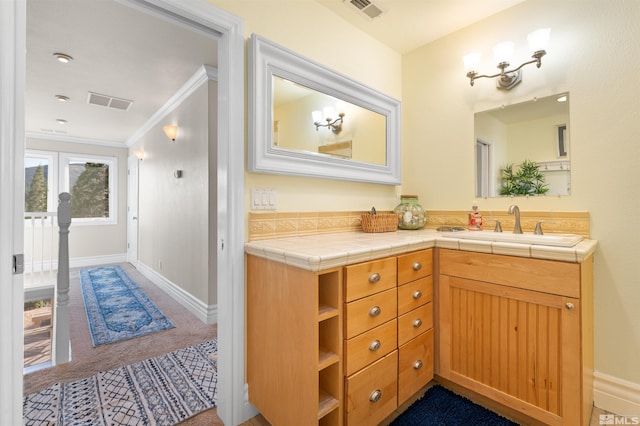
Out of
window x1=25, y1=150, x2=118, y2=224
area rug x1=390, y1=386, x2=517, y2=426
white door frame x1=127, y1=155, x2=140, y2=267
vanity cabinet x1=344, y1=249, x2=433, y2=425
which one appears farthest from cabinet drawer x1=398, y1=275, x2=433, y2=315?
window x1=25, y1=150, x2=118, y2=224

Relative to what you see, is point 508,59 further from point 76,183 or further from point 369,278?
point 76,183

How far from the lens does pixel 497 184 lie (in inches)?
79.6

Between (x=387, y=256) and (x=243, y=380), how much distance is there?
0.98 meters

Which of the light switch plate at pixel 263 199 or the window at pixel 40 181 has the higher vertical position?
the window at pixel 40 181

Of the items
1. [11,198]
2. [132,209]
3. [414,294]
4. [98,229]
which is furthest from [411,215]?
[98,229]

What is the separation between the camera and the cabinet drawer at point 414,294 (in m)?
1.48

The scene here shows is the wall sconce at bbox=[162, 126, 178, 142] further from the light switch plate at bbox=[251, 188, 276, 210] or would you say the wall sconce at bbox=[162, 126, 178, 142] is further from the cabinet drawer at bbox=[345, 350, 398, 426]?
the cabinet drawer at bbox=[345, 350, 398, 426]

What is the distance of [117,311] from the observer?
3102 mm

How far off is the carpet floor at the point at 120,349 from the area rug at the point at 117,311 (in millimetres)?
72

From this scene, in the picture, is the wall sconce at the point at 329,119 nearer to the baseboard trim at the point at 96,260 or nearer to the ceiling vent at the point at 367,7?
the ceiling vent at the point at 367,7

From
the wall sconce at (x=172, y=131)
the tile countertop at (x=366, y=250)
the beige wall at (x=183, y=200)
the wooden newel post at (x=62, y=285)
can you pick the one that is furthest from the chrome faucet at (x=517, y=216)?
the wall sconce at (x=172, y=131)

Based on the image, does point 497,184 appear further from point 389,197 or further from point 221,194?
point 221,194

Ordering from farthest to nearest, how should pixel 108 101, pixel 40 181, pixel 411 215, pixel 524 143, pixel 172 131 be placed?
pixel 40 181
pixel 108 101
pixel 172 131
pixel 411 215
pixel 524 143

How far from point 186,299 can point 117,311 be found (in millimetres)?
696
